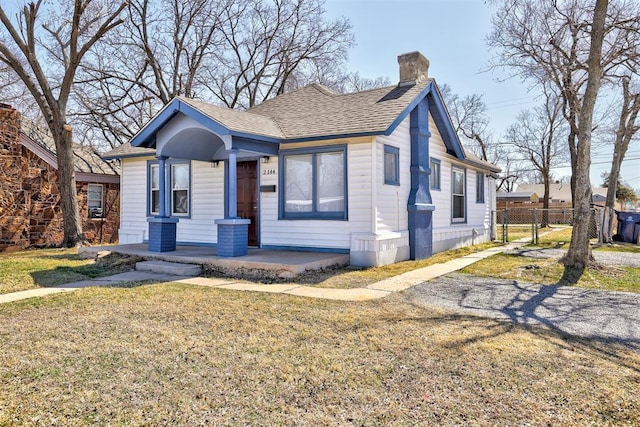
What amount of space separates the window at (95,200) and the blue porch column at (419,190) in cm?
1288

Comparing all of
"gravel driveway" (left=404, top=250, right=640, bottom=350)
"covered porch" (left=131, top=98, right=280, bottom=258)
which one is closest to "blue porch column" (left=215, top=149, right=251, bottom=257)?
"covered porch" (left=131, top=98, right=280, bottom=258)

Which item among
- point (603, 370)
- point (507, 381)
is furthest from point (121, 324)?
point (603, 370)

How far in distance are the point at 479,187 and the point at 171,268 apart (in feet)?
37.7

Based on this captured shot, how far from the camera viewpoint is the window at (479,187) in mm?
A: 15954

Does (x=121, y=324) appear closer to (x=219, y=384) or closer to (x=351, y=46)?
(x=219, y=384)

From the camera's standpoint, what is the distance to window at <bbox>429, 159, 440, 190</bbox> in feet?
40.4

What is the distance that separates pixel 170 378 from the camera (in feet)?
11.6

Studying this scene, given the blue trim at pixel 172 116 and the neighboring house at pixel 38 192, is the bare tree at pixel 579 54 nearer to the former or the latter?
the blue trim at pixel 172 116

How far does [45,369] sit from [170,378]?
1.11 meters

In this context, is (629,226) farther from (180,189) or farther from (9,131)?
(9,131)

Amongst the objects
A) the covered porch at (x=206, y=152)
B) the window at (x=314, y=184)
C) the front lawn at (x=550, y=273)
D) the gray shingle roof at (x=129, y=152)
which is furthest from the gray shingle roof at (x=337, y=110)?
the front lawn at (x=550, y=273)

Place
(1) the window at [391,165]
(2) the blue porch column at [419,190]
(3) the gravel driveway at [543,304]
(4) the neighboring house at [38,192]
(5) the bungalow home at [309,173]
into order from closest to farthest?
(3) the gravel driveway at [543,304]
(5) the bungalow home at [309,173]
(1) the window at [391,165]
(2) the blue porch column at [419,190]
(4) the neighboring house at [38,192]

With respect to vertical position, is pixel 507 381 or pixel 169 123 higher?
pixel 169 123

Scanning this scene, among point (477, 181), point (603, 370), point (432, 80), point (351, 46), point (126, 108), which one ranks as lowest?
point (603, 370)
